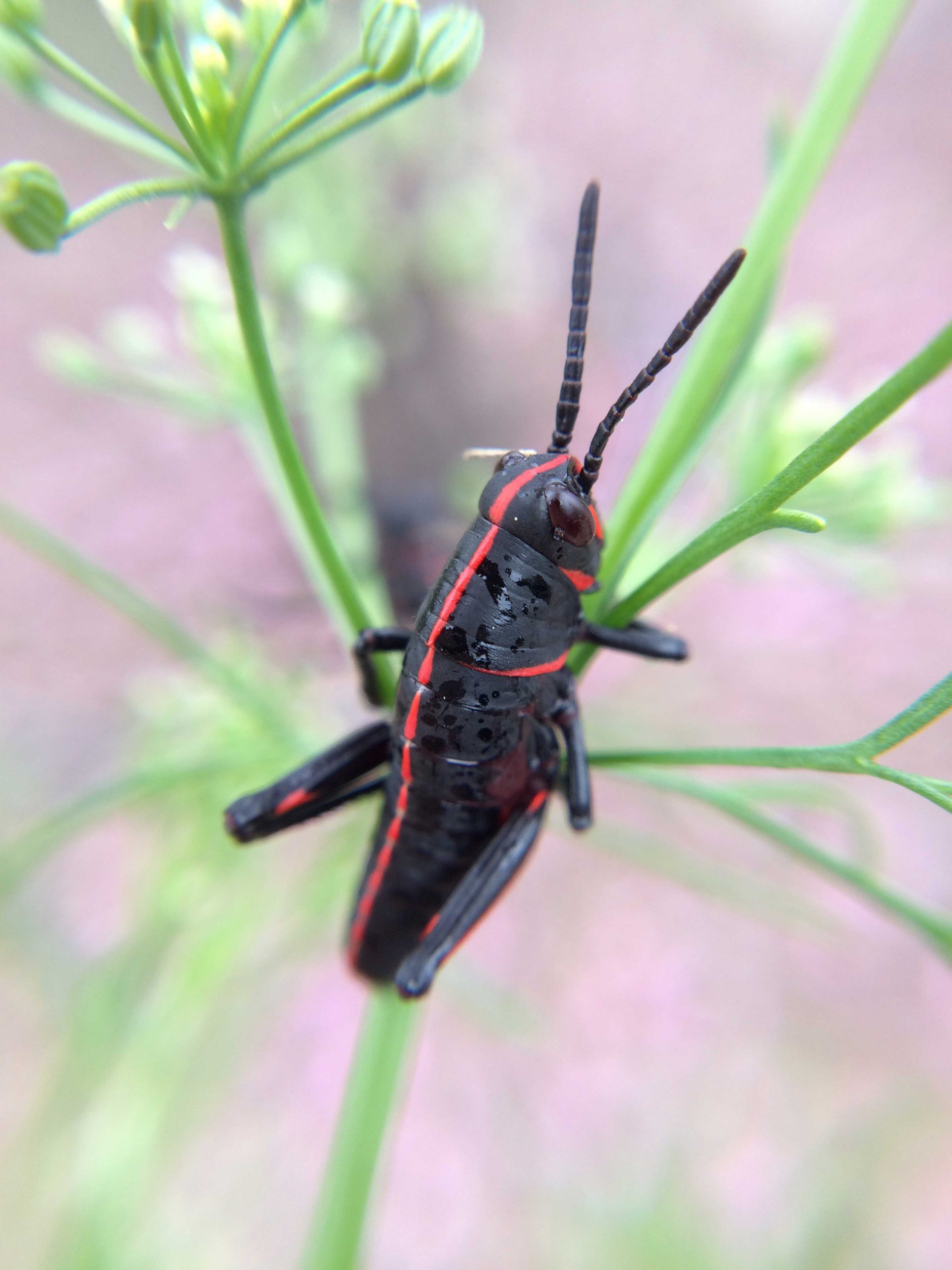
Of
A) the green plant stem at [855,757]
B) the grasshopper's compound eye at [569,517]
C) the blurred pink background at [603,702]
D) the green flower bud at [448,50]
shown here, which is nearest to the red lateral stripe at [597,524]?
the grasshopper's compound eye at [569,517]

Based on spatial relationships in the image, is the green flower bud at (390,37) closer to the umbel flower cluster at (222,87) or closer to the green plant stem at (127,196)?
the umbel flower cluster at (222,87)

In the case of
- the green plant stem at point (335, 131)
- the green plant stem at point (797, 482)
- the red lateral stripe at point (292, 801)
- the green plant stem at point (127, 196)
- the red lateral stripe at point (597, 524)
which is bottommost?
the red lateral stripe at point (292, 801)

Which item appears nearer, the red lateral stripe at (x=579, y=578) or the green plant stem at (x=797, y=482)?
the green plant stem at (x=797, y=482)

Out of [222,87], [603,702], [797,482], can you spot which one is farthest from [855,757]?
[603,702]

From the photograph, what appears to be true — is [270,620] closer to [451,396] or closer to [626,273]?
[451,396]

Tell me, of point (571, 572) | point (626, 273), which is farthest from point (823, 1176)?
point (626, 273)

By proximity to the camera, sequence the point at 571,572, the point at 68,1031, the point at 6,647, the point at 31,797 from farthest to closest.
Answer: the point at 6,647 < the point at 31,797 < the point at 68,1031 < the point at 571,572

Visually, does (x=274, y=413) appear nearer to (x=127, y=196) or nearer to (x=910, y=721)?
(x=127, y=196)
